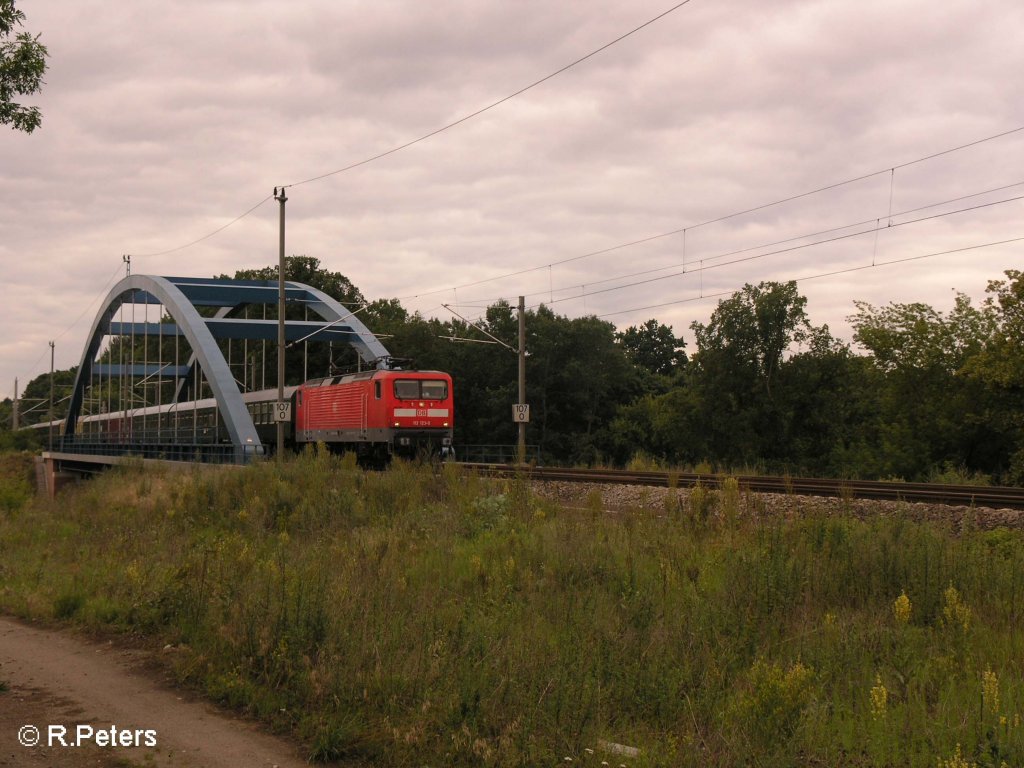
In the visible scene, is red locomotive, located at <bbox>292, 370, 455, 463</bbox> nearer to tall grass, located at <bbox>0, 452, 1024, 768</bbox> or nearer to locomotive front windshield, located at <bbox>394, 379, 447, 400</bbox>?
locomotive front windshield, located at <bbox>394, 379, 447, 400</bbox>

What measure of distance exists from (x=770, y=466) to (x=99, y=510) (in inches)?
1320

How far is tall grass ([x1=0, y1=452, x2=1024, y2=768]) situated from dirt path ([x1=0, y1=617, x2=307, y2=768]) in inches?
14.4

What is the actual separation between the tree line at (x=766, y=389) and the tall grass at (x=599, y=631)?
19.9 meters

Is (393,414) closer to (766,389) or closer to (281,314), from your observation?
(281,314)

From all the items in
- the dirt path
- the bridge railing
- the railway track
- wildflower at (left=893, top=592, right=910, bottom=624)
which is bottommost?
the dirt path

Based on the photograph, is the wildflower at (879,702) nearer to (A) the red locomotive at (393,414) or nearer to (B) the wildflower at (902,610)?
(B) the wildflower at (902,610)

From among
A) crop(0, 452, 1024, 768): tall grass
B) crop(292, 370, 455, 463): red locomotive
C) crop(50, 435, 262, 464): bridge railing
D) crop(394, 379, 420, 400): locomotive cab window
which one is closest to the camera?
crop(0, 452, 1024, 768): tall grass

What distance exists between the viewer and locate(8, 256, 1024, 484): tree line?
41125mm

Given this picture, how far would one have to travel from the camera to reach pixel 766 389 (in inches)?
2034

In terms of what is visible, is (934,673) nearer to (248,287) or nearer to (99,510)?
(99,510)

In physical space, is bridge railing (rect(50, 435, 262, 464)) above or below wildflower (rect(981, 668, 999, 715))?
above

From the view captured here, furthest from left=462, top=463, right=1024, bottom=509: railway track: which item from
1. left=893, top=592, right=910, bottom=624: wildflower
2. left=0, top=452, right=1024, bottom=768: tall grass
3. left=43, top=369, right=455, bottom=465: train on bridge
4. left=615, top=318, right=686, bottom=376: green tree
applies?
left=615, top=318, right=686, bottom=376: green tree

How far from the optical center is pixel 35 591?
522 inches

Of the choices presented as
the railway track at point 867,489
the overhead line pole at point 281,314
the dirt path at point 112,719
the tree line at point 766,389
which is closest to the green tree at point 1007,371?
the tree line at point 766,389
